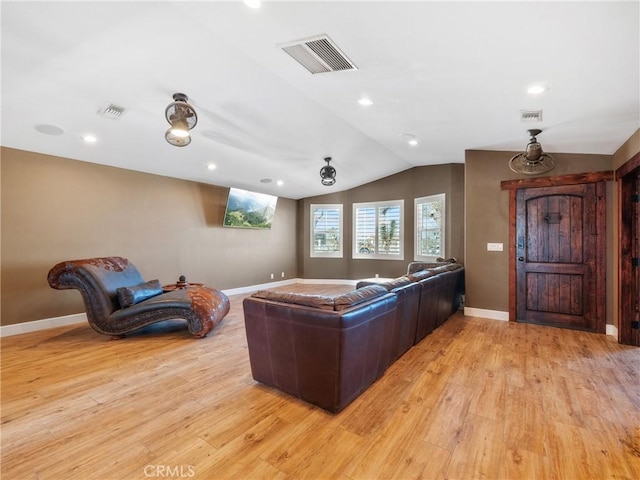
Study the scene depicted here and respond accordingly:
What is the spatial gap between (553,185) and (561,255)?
3.27 feet

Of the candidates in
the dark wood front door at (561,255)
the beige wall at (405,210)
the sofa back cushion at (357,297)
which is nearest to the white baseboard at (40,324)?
the sofa back cushion at (357,297)

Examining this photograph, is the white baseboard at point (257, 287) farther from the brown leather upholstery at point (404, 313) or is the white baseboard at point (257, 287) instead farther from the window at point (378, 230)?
the brown leather upholstery at point (404, 313)

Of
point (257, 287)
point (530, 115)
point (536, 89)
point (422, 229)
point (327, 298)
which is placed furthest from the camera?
point (257, 287)

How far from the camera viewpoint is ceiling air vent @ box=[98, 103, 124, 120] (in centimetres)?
337

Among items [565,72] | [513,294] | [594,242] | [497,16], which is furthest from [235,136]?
[594,242]

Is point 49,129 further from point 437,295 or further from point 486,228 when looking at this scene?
point 486,228

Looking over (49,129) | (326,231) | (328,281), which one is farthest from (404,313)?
(326,231)

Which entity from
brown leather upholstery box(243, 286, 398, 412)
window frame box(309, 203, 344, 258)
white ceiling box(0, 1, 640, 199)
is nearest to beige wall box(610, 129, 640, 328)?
white ceiling box(0, 1, 640, 199)

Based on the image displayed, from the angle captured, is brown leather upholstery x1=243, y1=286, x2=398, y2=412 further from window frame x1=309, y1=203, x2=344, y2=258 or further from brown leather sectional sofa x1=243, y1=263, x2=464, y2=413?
window frame x1=309, y1=203, x2=344, y2=258

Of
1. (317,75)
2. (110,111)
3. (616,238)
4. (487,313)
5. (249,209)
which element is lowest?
(487,313)

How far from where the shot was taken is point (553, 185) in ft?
14.1

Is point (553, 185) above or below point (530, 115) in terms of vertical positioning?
below

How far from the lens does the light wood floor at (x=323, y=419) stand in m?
1.69

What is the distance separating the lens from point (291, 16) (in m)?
2.11
